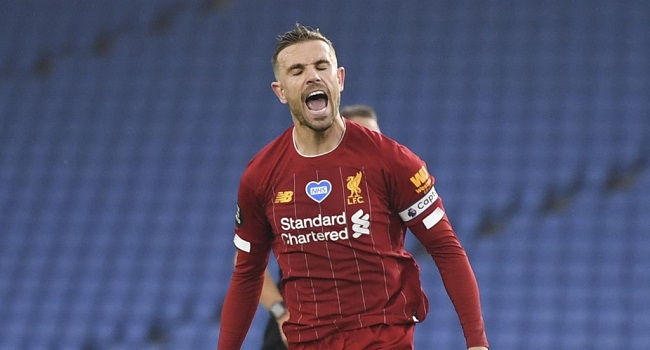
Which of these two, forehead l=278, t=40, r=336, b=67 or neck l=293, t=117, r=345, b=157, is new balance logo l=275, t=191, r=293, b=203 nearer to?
neck l=293, t=117, r=345, b=157

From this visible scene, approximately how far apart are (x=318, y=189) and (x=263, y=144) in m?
5.69

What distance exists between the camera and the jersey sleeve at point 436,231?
2.72m

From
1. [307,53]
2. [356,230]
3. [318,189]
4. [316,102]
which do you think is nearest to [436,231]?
[356,230]

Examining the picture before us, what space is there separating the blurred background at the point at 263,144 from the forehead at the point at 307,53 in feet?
15.7

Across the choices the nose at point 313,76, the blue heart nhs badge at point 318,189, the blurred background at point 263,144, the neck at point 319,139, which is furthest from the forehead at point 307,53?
the blurred background at point 263,144

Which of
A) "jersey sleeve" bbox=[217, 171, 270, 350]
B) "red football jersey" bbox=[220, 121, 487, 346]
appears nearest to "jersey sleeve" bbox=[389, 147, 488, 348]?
"red football jersey" bbox=[220, 121, 487, 346]

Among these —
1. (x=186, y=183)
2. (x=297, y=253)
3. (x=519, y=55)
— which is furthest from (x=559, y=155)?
(x=297, y=253)

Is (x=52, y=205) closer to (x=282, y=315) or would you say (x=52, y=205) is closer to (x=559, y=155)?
(x=559, y=155)

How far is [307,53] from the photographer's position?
277cm

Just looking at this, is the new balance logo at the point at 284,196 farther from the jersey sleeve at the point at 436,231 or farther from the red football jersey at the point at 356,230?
the jersey sleeve at the point at 436,231

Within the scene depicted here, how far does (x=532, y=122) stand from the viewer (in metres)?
8.18

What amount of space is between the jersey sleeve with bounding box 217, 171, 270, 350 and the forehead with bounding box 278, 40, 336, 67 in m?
0.34

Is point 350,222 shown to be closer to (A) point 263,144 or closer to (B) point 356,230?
(B) point 356,230

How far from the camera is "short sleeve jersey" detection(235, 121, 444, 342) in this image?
2734 mm
